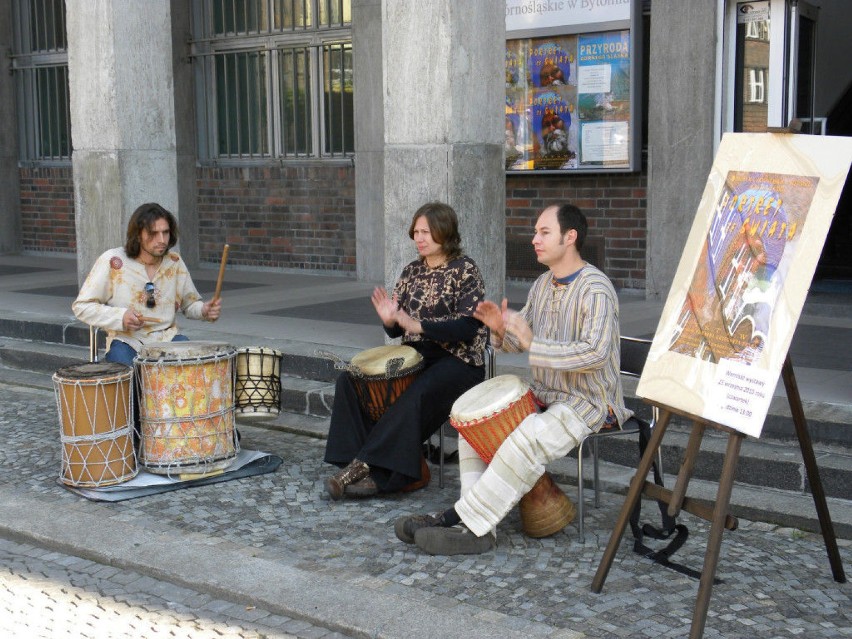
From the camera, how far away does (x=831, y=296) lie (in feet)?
32.0

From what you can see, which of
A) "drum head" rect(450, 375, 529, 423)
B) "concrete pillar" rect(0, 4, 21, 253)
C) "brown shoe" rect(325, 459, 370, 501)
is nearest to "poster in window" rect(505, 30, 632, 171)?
"brown shoe" rect(325, 459, 370, 501)

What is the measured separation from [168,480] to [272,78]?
27.9 ft

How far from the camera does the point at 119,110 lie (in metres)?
9.03

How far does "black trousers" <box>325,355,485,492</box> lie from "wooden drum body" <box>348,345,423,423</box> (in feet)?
0.18

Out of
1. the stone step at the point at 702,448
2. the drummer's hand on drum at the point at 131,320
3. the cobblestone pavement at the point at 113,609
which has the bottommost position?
the cobblestone pavement at the point at 113,609

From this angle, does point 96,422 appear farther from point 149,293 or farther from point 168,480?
point 149,293

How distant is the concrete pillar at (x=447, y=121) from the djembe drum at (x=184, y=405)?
182 cm

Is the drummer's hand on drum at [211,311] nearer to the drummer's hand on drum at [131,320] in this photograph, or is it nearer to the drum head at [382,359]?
the drummer's hand on drum at [131,320]

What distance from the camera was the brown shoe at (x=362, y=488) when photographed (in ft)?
18.5

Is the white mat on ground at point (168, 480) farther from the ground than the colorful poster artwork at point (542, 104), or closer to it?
closer to it

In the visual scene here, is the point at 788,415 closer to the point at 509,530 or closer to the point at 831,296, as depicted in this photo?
the point at 509,530

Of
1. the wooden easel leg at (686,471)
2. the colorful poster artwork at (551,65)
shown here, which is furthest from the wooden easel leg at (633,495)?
the colorful poster artwork at (551,65)

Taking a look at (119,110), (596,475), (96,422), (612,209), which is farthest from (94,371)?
(612,209)

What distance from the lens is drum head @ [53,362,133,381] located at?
5684 mm
